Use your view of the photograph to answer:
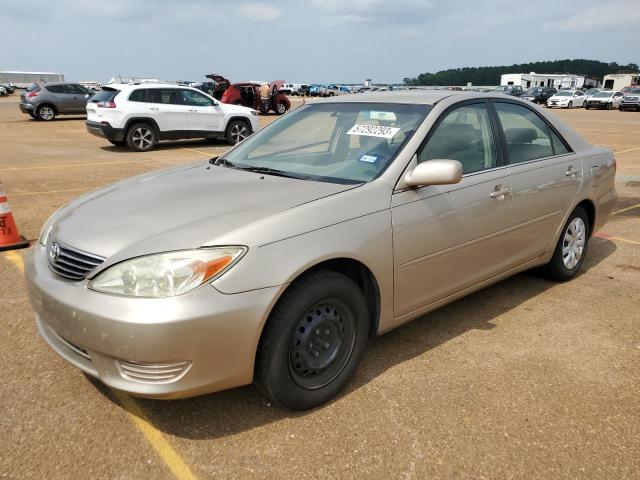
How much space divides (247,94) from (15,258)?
21.1 meters

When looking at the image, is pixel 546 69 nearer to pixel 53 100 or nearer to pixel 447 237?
pixel 53 100

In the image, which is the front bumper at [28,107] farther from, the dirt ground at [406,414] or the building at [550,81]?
the building at [550,81]

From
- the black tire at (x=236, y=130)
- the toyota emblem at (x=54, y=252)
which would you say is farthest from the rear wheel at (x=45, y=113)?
the toyota emblem at (x=54, y=252)

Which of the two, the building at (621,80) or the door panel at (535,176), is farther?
the building at (621,80)

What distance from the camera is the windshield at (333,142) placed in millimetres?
3137

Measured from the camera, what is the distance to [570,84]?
85812 mm

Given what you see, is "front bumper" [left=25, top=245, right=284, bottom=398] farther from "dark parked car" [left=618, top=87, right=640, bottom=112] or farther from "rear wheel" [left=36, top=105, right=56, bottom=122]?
"dark parked car" [left=618, top=87, right=640, bottom=112]

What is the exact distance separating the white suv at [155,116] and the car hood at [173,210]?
10.4m

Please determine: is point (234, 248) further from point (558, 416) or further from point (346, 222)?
point (558, 416)

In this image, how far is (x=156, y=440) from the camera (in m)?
2.50

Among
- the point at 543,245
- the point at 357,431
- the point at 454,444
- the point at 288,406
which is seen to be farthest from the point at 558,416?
the point at 543,245

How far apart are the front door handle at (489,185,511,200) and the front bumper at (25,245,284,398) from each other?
5.86ft

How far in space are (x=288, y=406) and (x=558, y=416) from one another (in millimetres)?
1375

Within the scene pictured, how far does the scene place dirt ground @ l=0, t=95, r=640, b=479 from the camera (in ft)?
7.72
